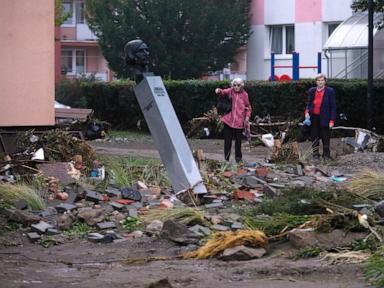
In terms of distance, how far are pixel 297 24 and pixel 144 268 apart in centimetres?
3282

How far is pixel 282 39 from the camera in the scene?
41.5m

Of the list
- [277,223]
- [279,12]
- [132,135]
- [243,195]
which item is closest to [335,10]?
[279,12]

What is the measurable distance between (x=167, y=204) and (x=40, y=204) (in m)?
1.49

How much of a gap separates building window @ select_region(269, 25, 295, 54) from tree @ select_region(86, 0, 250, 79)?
1.19m

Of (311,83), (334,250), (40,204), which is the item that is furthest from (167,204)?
(311,83)

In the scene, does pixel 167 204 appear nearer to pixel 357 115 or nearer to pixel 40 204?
pixel 40 204

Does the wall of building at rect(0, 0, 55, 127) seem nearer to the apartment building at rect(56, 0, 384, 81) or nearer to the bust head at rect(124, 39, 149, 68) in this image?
the bust head at rect(124, 39, 149, 68)

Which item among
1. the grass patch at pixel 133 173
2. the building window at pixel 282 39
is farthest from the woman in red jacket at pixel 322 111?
the building window at pixel 282 39

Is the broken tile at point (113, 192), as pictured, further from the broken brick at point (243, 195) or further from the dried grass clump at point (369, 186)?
the dried grass clump at point (369, 186)

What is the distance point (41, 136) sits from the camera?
14.2 metres

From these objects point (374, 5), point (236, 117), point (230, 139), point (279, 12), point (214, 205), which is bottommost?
point (214, 205)

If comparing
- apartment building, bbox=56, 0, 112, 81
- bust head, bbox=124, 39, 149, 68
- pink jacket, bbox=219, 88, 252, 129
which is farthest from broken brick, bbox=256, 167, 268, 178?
apartment building, bbox=56, 0, 112, 81

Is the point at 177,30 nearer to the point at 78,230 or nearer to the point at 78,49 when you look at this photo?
the point at 78,49

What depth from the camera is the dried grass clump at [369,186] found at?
10383 millimetres
